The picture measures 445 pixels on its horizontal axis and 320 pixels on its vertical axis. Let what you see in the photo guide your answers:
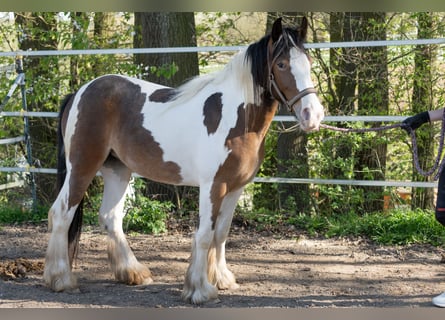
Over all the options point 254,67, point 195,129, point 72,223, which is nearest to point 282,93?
point 254,67

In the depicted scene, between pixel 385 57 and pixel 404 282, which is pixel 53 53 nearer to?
pixel 385 57

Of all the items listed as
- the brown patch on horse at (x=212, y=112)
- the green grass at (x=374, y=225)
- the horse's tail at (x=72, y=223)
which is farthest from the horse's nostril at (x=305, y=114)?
the green grass at (x=374, y=225)

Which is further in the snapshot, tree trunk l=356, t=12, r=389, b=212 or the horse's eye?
tree trunk l=356, t=12, r=389, b=212

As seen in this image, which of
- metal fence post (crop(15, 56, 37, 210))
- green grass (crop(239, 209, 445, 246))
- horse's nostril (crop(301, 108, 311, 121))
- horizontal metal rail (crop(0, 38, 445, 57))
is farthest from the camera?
metal fence post (crop(15, 56, 37, 210))

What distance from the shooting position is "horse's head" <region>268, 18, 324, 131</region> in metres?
3.46

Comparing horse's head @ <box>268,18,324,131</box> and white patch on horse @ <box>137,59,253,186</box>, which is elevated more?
horse's head @ <box>268,18,324,131</box>

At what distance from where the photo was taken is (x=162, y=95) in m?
4.28

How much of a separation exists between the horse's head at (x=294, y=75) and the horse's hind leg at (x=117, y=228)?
1574 millimetres

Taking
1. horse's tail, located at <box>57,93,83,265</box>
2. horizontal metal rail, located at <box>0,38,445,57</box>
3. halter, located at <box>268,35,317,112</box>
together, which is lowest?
horse's tail, located at <box>57,93,83,265</box>

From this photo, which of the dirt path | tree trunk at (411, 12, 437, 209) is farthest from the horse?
tree trunk at (411, 12, 437, 209)

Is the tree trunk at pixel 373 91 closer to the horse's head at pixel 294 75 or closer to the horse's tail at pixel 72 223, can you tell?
the horse's head at pixel 294 75

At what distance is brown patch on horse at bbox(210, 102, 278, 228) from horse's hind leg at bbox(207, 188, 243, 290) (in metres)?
0.23

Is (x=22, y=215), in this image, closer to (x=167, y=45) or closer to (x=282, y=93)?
(x=167, y=45)

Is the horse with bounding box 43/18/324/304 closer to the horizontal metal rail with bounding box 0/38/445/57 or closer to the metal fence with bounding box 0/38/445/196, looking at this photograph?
the horizontal metal rail with bounding box 0/38/445/57
